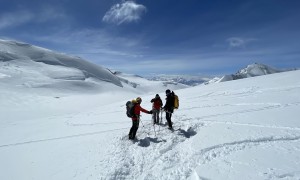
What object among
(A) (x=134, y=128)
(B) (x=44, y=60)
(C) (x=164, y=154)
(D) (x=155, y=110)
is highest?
(B) (x=44, y=60)

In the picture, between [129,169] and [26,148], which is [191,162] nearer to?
[129,169]

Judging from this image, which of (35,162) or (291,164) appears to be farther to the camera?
(35,162)

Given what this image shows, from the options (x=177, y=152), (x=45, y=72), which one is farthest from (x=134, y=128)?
(x=45, y=72)

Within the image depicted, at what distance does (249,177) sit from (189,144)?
364 centimetres

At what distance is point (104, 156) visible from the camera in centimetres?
Result: 1063

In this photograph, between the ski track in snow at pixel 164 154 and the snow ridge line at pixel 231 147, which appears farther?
the snow ridge line at pixel 231 147

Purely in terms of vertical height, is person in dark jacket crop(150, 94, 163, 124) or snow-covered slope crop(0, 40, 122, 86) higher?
snow-covered slope crop(0, 40, 122, 86)

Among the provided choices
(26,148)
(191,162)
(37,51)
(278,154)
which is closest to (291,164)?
(278,154)

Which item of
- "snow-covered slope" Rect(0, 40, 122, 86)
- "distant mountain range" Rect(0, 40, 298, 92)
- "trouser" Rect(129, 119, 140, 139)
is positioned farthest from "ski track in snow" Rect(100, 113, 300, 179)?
"snow-covered slope" Rect(0, 40, 122, 86)

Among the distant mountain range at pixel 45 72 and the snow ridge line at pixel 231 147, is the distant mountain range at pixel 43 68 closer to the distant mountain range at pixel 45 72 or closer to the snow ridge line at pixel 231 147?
the distant mountain range at pixel 45 72

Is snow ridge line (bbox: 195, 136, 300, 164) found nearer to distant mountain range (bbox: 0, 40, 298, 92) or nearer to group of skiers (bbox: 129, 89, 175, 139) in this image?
group of skiers (bbox: 129, 89, 175, 139)

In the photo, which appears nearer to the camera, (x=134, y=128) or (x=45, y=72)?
(x=134, y=128)

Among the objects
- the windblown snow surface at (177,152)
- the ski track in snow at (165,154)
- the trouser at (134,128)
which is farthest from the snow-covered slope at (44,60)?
the ski track in snow at (165,154)

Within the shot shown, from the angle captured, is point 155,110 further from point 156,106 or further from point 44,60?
point 44,60
